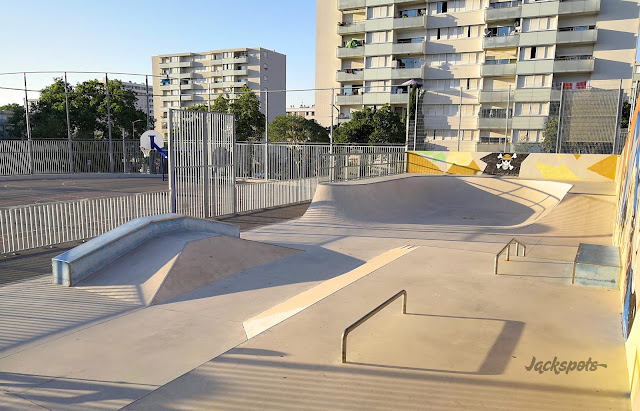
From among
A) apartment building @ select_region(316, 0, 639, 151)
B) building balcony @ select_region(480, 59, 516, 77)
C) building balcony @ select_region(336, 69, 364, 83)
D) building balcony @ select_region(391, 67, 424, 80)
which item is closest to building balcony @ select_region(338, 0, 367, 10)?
apartment building @ select_region(316, 0, 639, 151)

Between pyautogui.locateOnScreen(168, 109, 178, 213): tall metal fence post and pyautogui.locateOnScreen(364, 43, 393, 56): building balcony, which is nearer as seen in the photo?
pyautogui.locateOnScreen(168, 109, 178, 213): tall metal fence post

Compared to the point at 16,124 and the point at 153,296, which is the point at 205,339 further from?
the point at 16,124

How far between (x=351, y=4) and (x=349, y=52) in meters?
5.66

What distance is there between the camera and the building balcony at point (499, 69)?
44.3m

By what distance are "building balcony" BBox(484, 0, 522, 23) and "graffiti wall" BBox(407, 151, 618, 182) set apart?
3036cm

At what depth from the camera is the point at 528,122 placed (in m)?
41.9

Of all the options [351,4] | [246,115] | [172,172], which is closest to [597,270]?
[172,172]

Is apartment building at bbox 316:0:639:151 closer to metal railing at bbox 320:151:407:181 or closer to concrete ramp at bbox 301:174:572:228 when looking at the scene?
metal railing at bbox 320:151:407:181

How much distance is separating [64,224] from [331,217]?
23.8 ft

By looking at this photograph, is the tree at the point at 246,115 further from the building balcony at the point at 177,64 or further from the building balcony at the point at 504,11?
the building balcony at the point at 177,64

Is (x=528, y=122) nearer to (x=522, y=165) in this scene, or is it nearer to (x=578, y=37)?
(x=578, y=37)

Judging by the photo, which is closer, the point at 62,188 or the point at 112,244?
the point at 112,244

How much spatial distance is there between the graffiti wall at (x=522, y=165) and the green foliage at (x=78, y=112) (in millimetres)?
27545

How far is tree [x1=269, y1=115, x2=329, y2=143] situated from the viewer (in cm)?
3972
